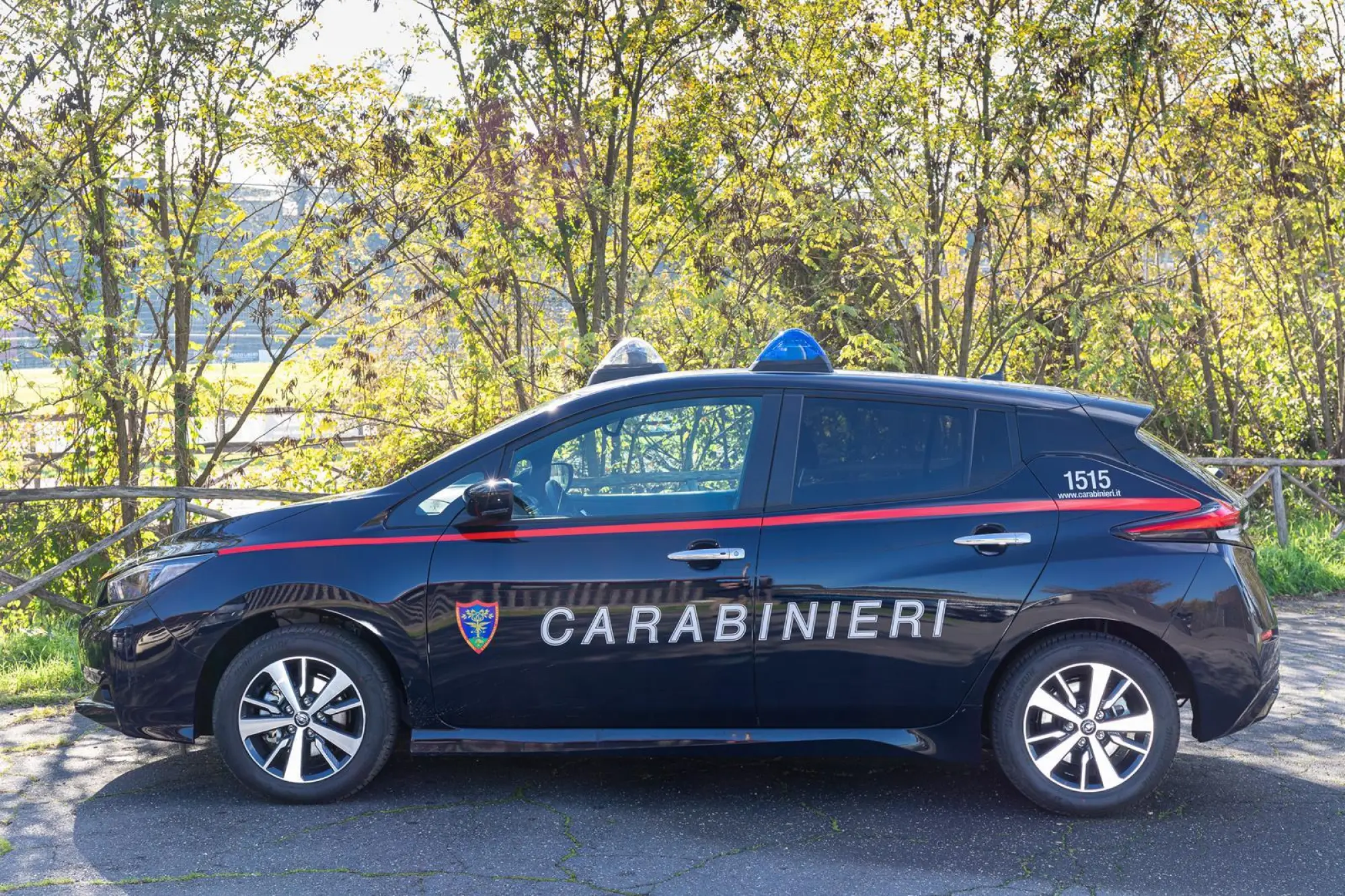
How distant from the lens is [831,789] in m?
4.91

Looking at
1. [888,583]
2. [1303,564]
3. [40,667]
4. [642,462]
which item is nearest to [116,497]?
[40,667]

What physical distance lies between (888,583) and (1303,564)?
6938mm

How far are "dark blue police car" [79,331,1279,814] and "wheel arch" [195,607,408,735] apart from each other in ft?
0.04

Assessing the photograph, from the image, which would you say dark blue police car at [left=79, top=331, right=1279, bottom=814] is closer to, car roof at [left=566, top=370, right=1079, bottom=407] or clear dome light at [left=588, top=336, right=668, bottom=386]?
car roof at [left=566, top=370, right=1079, bottom=407]

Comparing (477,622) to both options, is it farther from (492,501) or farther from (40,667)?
(40,667)

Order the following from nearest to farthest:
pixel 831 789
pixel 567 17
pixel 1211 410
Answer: pixel 831 789
pixel 567 17
pixel 1211 410

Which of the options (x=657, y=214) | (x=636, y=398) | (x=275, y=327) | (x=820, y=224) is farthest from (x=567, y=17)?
(x=636, y=398)

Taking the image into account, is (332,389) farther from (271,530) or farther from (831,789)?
(831,789)

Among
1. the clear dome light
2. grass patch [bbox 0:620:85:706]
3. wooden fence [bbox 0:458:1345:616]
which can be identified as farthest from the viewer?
wooden fence [bbox 0:458:1345:616]

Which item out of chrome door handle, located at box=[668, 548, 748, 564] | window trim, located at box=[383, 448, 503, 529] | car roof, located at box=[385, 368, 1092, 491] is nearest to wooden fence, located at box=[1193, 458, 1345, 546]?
car roof, located at box=[385, 368, 1092, 491]

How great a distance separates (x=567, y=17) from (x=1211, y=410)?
917cm

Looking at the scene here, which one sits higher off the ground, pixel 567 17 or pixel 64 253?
pixel 567 17

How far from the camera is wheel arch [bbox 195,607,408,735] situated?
463 centimetres

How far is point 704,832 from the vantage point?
442 cm
